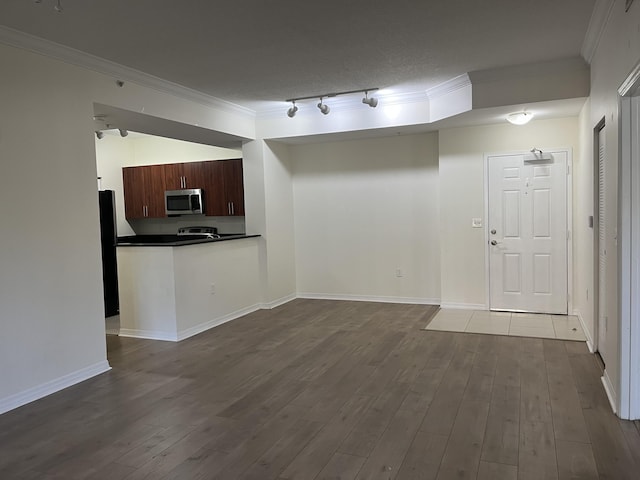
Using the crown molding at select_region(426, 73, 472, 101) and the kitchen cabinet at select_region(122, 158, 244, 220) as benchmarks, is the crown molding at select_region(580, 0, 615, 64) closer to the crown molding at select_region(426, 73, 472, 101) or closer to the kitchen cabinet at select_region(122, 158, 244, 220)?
the crown molding at select_region(426, 73, 472, 101)

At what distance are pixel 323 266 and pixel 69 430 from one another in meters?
4.37

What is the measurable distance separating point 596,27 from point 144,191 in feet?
21.6

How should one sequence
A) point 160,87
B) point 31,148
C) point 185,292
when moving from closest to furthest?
point 31,148
point 160,87
point 185,292

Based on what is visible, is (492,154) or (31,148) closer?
(31,148)

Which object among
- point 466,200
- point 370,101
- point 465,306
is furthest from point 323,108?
point 465,306

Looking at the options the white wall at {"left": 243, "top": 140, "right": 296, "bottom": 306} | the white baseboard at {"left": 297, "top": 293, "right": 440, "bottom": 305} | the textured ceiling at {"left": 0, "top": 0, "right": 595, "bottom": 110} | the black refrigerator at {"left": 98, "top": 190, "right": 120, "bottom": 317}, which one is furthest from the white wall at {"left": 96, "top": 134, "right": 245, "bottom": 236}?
the textured ceiling at {"left": 0, "top": 0, "right": 595, "bottom": 110}

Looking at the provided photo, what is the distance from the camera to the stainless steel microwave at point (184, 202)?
24.2 ft

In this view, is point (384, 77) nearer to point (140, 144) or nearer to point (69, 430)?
point (69, 430)

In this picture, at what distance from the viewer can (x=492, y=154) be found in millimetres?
5633

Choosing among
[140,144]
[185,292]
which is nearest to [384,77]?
[185,292]

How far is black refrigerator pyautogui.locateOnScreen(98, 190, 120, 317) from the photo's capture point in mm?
5918

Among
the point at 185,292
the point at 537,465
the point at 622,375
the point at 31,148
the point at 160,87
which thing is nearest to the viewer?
the point at 537,465

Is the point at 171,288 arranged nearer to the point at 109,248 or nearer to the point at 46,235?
the point at 46,235

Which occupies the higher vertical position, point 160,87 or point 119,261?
point 160,87
